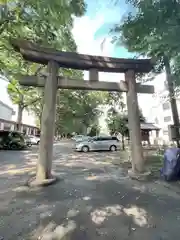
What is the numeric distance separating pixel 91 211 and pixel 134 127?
330 centimetres

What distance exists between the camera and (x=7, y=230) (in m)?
2.51

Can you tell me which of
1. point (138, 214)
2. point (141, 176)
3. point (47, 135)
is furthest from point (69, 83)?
point (138, 214)

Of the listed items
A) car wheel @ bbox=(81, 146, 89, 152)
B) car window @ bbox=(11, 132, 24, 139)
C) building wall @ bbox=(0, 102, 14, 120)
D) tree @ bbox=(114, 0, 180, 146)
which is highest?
building wall @ bbox=(0, 102, 14, 120)

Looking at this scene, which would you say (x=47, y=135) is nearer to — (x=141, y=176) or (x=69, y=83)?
(x=69, y=83)

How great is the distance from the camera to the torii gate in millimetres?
4902

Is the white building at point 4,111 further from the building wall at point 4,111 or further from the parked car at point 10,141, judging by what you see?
the parked car at point 10,141

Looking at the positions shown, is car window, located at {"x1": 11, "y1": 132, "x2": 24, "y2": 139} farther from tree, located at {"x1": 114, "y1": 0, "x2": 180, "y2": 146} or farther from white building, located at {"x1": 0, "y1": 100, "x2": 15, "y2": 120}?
white building, located at {"x1": 0, "y1": 100, "x2": 15, "y2": 120}

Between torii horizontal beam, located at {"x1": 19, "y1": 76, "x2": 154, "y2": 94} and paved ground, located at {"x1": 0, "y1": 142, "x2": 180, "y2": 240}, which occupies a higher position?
torii horizontal beam, located at {"x1": 19, "y1": 76, "x2": 154, "y2": 94}

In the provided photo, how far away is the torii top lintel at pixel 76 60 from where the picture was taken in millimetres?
4982

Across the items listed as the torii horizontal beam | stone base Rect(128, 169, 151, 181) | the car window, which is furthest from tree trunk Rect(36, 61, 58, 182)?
the car window

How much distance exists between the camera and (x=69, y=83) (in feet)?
18.0

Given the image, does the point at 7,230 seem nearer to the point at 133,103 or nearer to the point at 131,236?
the point at 131,236

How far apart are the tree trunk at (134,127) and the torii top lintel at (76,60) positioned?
1.16ft

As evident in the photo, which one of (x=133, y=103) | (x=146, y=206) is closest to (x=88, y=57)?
(x=133, y=103)
